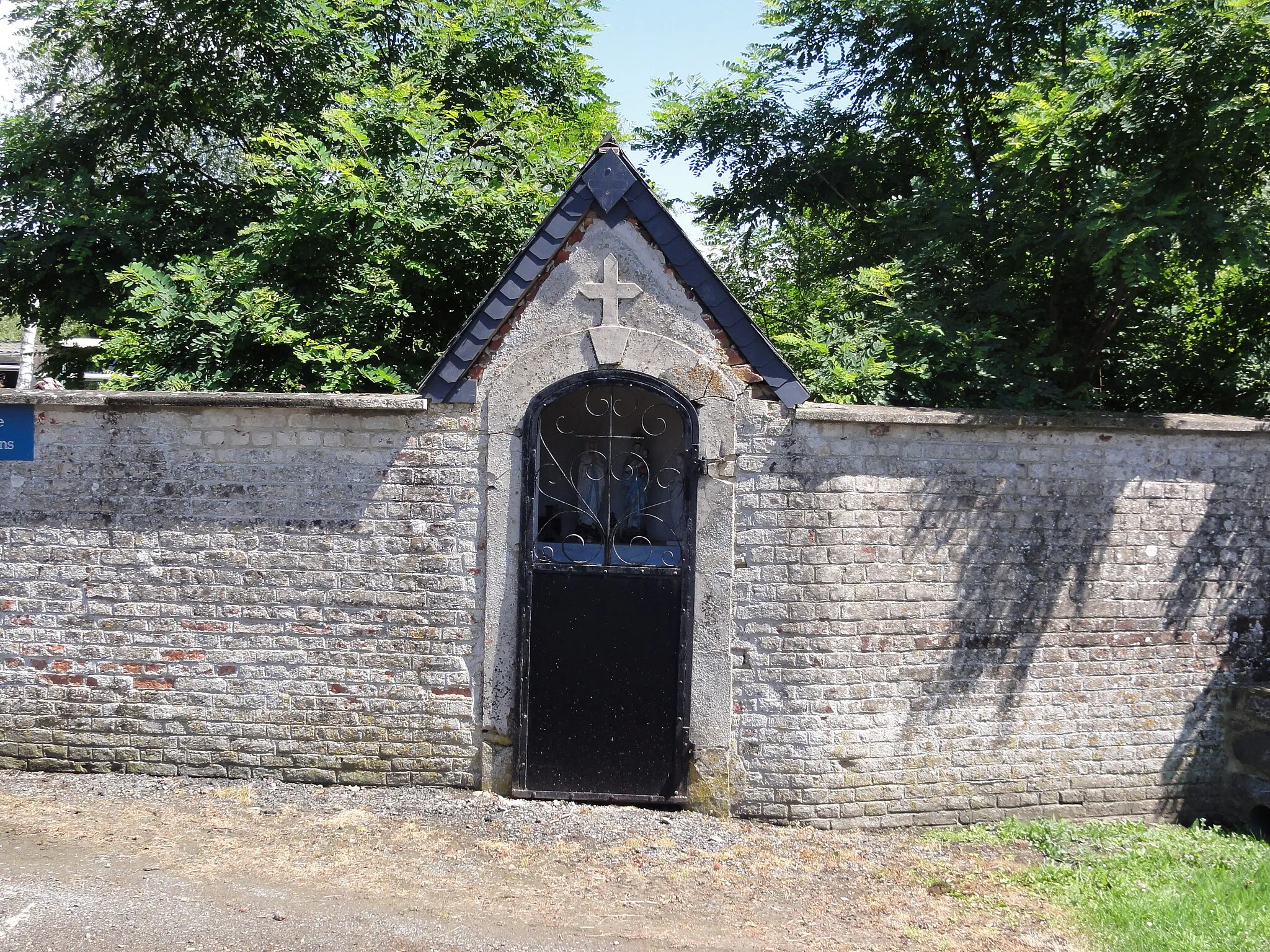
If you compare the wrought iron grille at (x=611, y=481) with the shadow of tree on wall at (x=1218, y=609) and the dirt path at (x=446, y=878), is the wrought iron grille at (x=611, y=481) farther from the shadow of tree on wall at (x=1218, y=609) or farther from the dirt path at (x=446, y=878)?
the shadow of tree on wall at (x=1218, y=609)

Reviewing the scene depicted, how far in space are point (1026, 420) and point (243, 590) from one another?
17.4 feet

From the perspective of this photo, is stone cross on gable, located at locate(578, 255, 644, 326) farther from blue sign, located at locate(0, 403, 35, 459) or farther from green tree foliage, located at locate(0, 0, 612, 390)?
blue sign, located at locate(0, 403, 35, 459)

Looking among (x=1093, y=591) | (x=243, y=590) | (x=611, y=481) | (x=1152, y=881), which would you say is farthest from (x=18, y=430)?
(x=1152, y=881)

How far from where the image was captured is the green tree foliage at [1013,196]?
6.64 m

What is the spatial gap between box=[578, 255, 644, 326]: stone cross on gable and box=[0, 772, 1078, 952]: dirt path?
10.5ft

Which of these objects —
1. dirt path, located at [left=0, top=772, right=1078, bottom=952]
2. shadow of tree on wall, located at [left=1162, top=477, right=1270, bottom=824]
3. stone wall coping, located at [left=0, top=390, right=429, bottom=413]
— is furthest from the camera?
shadow of tree on wall, located at [left=1162, top=477, right=1270, bottom=824]

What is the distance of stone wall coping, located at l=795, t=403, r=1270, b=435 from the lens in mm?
6242

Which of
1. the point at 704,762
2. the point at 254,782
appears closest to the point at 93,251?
the point at 254,782

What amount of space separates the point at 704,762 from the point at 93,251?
330 inches

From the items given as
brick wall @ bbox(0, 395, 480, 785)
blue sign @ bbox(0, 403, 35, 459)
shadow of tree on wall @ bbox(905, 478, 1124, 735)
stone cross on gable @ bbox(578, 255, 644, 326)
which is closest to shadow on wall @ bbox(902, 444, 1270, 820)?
shadow of tree on wall @ bbox(905, 478, 1124, 735)

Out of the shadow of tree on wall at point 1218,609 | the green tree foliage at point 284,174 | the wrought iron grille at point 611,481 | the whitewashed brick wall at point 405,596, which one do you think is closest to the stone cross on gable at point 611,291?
the wrought iron grille at point 611,481

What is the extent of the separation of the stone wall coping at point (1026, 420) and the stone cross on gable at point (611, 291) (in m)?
1.32

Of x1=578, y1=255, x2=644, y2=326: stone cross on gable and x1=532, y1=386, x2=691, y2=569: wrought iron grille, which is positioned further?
x1=532, y1=386, x2=691, y2=569: wrought iron grille

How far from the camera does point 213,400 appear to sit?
621 centimetres
